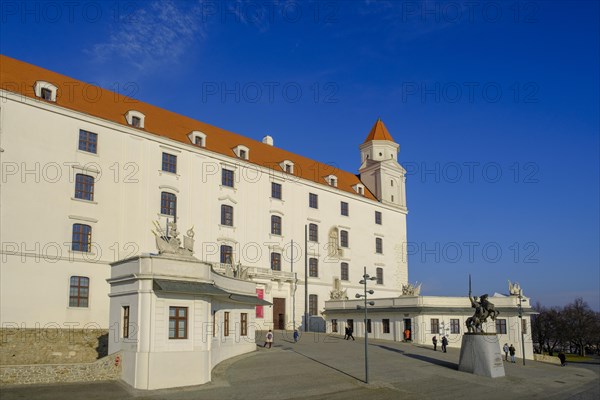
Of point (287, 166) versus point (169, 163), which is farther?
point (287, 166)

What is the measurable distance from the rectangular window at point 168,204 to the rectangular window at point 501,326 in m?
28.2

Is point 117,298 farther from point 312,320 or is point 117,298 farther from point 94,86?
point 312,320

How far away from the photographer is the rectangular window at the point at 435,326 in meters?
43.2

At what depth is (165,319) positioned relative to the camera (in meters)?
21.8

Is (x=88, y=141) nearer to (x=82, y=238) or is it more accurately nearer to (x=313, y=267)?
(x=82, y=238)

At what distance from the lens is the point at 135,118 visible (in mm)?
40875

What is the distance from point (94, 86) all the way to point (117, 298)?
2485 cm

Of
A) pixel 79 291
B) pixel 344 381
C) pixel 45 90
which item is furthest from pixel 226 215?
pixel 344 381

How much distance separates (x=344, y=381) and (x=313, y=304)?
2741cm

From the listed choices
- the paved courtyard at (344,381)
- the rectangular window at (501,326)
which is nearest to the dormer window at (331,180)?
the rectangular window at (501,326)

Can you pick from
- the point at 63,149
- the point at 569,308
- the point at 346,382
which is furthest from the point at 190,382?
the point at 569,308

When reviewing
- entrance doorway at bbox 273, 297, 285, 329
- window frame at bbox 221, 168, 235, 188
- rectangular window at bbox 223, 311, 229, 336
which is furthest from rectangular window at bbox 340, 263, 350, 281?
rectangular window at bbox 223, 311, 229, 336

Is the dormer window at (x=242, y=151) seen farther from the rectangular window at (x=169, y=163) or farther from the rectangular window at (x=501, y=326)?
the rectangular window at (x=501, y=326)

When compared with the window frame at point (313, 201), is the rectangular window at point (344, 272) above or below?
below
